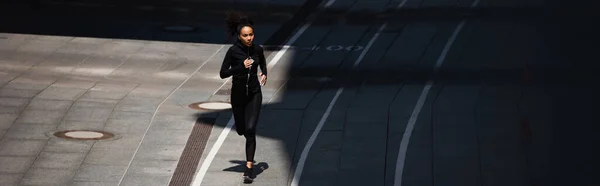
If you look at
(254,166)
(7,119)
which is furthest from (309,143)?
(7,119)

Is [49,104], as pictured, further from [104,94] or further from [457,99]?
[457,99]

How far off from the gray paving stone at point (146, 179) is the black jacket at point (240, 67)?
1921mm

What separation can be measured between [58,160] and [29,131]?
1.83 metres

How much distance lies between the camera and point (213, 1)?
35781 mm

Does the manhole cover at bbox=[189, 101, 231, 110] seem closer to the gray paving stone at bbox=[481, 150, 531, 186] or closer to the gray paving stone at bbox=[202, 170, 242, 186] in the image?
the gray paving stone at bbox=[202, 170, 242, 186]

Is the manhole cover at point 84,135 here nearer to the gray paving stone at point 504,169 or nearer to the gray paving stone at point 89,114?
the gray paving stone at point 89,114

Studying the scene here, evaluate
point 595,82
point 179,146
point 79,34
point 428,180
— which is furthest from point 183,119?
point 595,82

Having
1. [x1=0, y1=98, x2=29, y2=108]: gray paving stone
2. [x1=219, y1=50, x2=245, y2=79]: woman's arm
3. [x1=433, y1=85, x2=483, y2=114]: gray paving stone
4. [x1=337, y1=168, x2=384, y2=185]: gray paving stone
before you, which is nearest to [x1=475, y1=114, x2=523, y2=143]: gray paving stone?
[x1=433, y1=85, x2=483, y2=114]: gray paving stone

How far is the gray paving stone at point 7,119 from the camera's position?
22047 mm

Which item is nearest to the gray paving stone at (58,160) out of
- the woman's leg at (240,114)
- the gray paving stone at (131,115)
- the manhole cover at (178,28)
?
the gray paving stone at (131,115)

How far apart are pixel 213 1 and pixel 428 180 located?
17.8 m

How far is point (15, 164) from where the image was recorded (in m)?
19.8

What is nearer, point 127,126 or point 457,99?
point 127,126

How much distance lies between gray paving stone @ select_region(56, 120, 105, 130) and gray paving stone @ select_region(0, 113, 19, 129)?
842 millimetres
